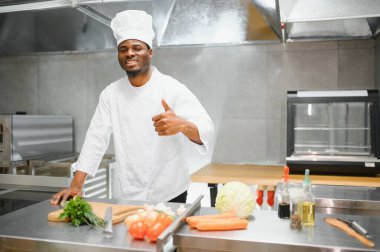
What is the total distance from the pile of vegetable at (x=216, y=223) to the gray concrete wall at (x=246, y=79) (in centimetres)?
228

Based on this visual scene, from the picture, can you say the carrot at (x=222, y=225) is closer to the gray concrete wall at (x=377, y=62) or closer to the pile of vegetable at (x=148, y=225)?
the pile of vegetable at (x=148, y=225)

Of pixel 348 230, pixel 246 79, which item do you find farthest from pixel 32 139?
pixel 348 230

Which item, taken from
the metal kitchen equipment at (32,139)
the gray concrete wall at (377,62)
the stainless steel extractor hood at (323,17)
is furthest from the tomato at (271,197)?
the metal kitchen equipment at (32,139)

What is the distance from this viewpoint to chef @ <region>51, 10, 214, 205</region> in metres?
2.04

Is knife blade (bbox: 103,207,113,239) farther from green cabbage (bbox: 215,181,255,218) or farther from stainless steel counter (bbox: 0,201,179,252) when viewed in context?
green cabbage (bbox: 215,181,255,218)

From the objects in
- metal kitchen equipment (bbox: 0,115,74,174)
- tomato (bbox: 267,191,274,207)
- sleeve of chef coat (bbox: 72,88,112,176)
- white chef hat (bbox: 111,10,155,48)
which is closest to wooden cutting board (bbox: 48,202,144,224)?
sleeve of chef coat (bbox: 72,88,112,176)

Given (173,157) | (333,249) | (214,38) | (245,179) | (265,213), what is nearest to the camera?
(333,249)

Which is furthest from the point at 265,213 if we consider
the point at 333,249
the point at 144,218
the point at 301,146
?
the point at 301,146

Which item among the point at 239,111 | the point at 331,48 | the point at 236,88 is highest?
the point at 331,48

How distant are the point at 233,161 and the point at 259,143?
30cm

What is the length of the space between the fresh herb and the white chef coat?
687 mm

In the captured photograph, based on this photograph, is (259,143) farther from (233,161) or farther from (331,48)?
(331,48)

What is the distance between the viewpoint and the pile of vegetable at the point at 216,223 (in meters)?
1.25

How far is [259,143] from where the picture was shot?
139 inches
